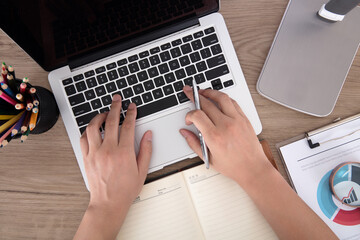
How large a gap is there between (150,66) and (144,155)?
0.68 ft

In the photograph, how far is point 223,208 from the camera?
61 cm

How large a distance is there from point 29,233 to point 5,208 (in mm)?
85

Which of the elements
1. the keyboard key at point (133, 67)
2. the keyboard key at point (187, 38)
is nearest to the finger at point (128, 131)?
the keyboard key at point (133, 67)

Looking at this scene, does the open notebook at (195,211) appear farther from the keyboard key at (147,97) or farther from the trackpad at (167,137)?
the keyboard key at (147,97)

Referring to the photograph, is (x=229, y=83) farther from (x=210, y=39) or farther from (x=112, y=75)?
(x=112, y=75)

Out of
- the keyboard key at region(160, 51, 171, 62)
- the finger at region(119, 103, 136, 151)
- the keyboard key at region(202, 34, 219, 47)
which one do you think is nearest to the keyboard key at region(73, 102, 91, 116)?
the finger at region(119, 103, 136, 151)

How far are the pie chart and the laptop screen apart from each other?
48cm

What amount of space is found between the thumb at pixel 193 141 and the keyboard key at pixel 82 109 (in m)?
0.23

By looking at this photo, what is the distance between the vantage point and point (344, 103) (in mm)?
635

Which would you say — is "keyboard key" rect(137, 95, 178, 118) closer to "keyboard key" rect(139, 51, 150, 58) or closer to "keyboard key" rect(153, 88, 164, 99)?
"keyboard key" rect(153, 88, 164, 99)

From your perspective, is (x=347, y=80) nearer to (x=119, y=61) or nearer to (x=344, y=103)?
(x=344, y=103)

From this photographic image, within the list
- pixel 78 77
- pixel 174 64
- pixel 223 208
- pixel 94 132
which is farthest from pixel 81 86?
pixel 223 208

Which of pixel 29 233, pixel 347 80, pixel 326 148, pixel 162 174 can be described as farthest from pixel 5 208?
pixel 347 80

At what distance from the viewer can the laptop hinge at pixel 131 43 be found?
2.08ft
